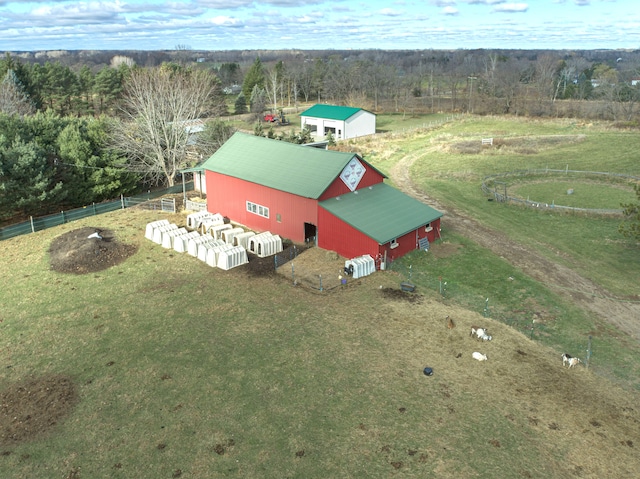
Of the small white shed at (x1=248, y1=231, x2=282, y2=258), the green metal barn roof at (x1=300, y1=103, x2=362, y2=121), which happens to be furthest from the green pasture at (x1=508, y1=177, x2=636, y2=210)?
the green metal barn roof at (x1=300, y1=103, x2=362, y2=121)

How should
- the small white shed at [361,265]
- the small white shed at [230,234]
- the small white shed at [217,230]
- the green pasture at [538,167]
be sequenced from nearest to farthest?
the small white shed at [361,265]
the green pasture at [538,167]
the small white shed at [230,234]
the small white shed at [217,230]

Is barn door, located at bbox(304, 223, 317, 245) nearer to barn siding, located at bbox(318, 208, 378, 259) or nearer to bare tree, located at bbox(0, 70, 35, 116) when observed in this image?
barn siding, located at bbox(318, 208, 378, 259)

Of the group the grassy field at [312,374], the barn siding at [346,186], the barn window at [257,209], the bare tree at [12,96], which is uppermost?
the bare tree at [12,96]

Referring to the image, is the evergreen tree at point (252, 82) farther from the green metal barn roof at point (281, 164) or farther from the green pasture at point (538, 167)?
the green metal barn roof at point (281, 164)

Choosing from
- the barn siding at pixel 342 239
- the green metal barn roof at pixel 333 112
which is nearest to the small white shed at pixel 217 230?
the barn siding at pixel 342 239

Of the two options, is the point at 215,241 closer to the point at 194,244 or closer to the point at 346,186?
the point at 194,244

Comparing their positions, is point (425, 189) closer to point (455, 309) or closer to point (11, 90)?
point (455, 309)
